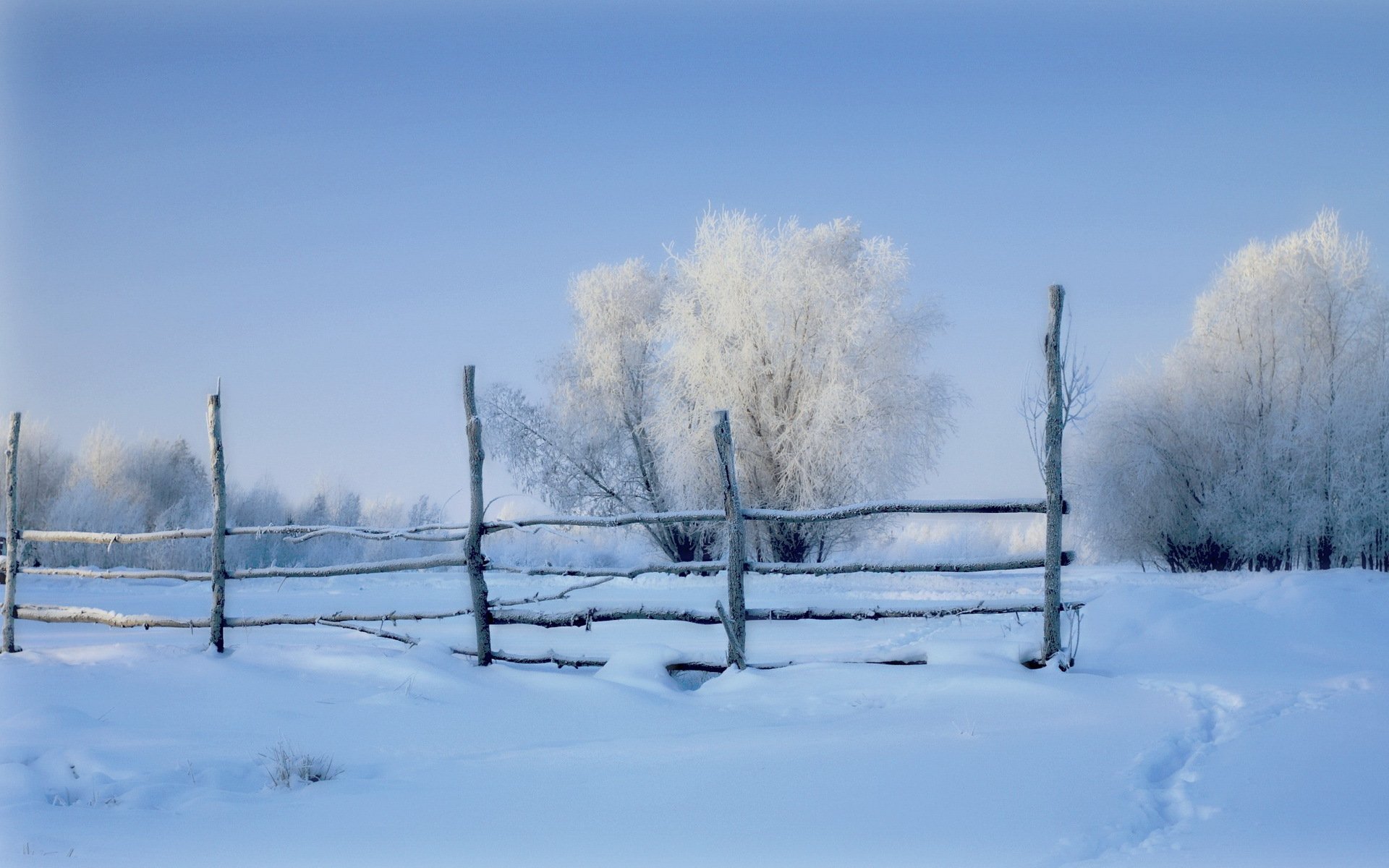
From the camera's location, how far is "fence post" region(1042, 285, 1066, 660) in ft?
19.0

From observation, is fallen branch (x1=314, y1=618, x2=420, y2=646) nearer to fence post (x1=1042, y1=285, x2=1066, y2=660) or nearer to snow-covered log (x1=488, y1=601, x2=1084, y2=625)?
snow-covered log (x1=488, y1=601, x2=1084, y2=625)

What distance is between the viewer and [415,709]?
4.77 m

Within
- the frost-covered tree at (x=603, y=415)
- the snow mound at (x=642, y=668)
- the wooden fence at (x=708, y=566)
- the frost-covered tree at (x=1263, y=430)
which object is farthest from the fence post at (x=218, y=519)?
the frost-covered tree at (x=1263, y=430)

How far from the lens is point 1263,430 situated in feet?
59.0

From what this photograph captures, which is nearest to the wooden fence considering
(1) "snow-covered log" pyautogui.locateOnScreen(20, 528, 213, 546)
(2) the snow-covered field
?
(2) the snow-covered field

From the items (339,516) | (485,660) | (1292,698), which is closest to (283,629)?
(485,660)

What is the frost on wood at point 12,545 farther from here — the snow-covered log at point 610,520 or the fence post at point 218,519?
the snow-covered log at point 610,520

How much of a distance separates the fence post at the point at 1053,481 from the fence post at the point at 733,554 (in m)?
1.83

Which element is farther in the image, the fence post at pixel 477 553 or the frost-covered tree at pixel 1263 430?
the frost-covered tree at pixel 1263 430

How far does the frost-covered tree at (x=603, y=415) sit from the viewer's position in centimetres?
2120

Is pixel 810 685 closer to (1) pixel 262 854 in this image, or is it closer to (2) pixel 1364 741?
(2) pixel 1364 741

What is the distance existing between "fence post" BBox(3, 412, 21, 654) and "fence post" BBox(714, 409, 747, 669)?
5.39 metres

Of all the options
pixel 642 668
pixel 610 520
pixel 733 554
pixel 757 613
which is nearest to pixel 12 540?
pixel 610 520

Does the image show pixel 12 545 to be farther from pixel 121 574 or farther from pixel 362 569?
pixel 362 569
